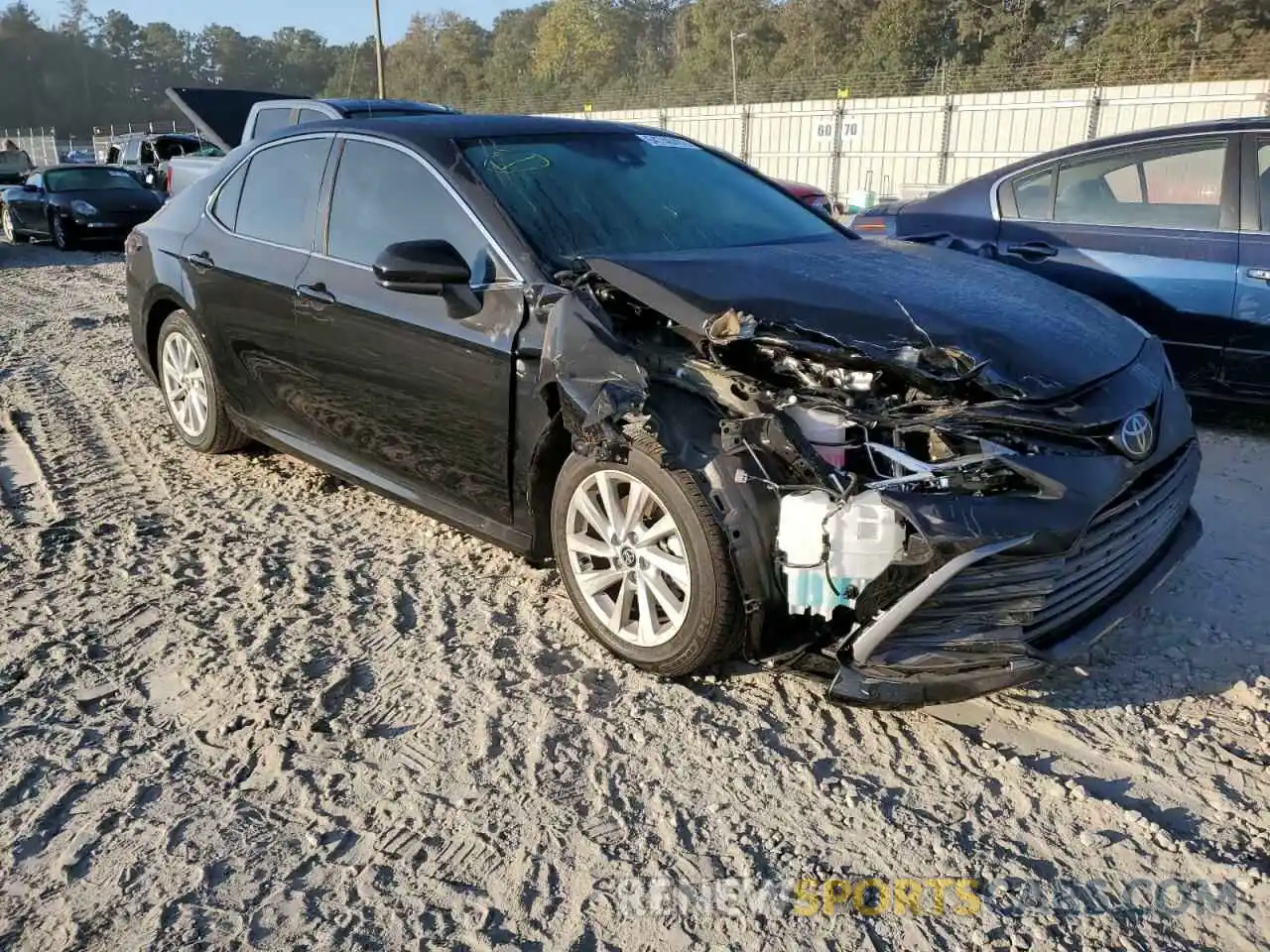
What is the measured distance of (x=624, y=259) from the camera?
3.20m

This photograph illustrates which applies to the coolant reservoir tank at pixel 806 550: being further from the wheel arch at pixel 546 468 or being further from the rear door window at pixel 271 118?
the rear door window at pixel 271 118

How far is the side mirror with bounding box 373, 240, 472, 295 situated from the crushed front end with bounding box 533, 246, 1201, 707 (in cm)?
52

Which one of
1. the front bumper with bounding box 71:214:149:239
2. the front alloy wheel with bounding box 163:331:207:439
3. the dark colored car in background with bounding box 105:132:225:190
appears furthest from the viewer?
the dark colored car in background with bounding box 105:132:225:190

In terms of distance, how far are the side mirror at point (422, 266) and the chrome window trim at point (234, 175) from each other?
36.7 inches

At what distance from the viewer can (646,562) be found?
9.82 ft

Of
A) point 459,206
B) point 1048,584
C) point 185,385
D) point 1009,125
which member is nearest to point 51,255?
point 185,385

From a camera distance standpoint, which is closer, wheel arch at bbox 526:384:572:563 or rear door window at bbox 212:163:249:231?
wheel arch at bbox 526:384:572:563

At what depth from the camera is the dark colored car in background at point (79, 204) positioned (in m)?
14.3

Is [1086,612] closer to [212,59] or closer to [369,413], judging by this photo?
[369,413]

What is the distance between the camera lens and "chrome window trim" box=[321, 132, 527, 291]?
10.8 ft

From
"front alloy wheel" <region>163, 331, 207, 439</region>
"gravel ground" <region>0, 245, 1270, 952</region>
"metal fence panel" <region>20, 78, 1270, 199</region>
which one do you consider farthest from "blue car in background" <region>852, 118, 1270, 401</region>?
"metal fence panel" <region>20, 78, 1270, 199</region>

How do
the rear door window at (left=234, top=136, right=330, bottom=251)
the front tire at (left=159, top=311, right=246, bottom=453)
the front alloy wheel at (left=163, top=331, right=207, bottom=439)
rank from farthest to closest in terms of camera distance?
the front alloy wheel at (left=163, top=331, right=207, bottom=439), the front tire at (left=159, top=311, right=246, bottom=453), the rear door window at (left=234, top=136, right=330, bottom=251)

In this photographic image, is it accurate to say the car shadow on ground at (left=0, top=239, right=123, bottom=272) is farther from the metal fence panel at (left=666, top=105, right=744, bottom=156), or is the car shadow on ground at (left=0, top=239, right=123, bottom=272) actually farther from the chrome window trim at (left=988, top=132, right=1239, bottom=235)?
the metal fence panel at (left=666, top=105, right=744, bottom=156)

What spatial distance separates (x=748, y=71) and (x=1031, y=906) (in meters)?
63.6
